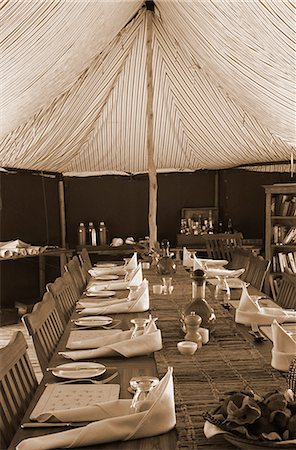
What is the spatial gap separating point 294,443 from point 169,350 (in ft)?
3.43

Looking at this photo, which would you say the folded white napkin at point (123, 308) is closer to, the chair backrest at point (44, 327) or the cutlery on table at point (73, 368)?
the chair backrest at point (44, 327)

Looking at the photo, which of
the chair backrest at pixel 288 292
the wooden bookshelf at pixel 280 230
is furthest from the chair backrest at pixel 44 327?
the wooden bookshelf at pixel 280 230

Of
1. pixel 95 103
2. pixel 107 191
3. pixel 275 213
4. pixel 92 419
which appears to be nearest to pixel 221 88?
pixel 95 103

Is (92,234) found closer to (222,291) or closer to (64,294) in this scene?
(64,294)

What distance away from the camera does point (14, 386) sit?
79.3 inches

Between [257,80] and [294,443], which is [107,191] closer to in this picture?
[257,80]

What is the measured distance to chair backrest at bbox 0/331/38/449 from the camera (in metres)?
1.86

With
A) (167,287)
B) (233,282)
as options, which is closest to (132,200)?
(233,282)

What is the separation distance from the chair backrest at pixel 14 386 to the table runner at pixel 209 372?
0.53 m

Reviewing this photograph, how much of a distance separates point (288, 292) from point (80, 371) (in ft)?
6.83

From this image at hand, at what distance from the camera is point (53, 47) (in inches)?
141

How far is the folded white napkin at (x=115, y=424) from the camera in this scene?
154 cm

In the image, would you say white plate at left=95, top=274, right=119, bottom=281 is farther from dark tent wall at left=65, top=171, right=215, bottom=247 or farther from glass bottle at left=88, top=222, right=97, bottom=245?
dark tent wall at left=65, top=171, right=215, bottom=247

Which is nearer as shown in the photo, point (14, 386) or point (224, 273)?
point (14, 386)
